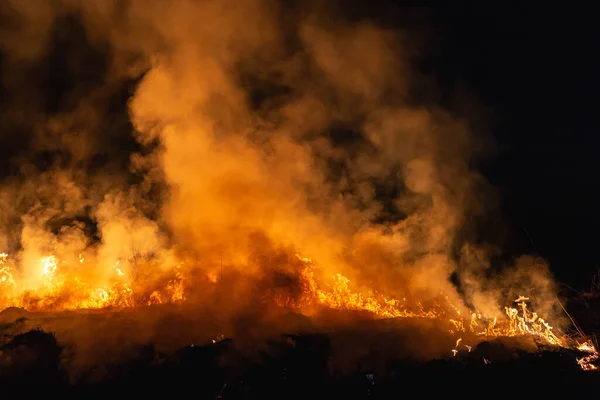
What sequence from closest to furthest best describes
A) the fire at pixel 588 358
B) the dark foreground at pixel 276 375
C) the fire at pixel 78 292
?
1. the dark foreground at pixel 276 375
2. the fire at pixel 588 358
3. the fire at pixel 78 292

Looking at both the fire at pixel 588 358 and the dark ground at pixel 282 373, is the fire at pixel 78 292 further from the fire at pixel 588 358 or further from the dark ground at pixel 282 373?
the fire at pixel 588 358

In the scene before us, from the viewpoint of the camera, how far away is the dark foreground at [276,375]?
1089 cm

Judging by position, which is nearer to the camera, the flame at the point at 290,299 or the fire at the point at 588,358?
the fire at the point at 588,358

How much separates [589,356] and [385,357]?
6.67 m

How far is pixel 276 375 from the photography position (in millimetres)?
11477

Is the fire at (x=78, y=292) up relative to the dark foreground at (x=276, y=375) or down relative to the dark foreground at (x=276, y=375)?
up

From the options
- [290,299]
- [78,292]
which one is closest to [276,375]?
[290,299]

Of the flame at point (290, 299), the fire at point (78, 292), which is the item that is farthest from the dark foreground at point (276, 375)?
the fire at point (78, 292)

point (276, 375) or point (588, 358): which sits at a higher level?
point (276, 375)

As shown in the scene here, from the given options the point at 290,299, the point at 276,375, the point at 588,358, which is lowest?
the point at 588,358

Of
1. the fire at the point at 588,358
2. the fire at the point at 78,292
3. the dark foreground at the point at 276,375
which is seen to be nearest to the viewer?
the dark foreground at the point at 276,375

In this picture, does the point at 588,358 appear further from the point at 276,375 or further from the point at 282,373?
the point at 276,375

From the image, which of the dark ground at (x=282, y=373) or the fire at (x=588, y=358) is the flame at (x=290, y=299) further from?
the dark ground at (x=282, y=373)

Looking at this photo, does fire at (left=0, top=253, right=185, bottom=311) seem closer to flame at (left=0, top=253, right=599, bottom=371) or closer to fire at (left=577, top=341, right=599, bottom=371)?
flame at (left=0, top=253, right=599, bottom=371)
